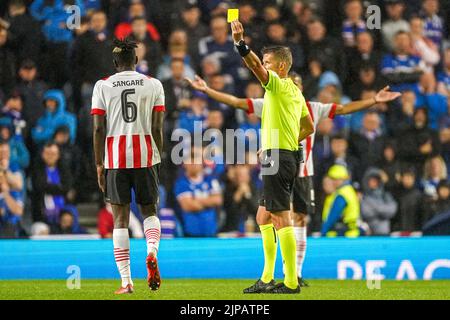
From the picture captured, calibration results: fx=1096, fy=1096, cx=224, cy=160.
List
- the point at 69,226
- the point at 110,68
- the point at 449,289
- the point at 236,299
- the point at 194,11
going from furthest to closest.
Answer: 1. the point at 194,11
2. the point at 110,68
3. the point at 69,226
4. the point at 449,289
5. the point at 236,299

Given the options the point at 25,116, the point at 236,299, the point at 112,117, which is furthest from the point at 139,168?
the point at 25,116

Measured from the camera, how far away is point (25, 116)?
1373cm

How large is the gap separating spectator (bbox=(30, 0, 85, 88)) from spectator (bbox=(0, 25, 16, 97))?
1.39ft

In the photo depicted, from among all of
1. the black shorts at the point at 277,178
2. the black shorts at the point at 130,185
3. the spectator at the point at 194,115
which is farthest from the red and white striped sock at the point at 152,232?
the spectator at the point at 194,115

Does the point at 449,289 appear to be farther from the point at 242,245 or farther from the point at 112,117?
the point at 112,117

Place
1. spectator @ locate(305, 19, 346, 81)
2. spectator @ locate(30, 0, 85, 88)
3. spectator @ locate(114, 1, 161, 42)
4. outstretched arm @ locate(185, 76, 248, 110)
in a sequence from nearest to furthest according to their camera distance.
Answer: outstretched arm @ locate(185, 76, 248, 110)
spectator @ locate(30, 0, 85, 88)
spectator @ locate(114, 1, 161, 42)
spectator @ locate(305, 19, 346, 81)

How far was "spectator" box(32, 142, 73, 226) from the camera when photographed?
13.2 m

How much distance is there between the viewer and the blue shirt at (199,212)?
13.2 m

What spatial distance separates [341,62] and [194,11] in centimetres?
211

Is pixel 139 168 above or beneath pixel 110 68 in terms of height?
beneath

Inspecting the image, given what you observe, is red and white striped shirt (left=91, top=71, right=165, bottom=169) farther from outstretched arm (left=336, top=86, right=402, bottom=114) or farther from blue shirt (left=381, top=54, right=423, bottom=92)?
blue shirt (left=381, top=54, right=423, bottom=92)

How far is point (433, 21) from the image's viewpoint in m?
15.5

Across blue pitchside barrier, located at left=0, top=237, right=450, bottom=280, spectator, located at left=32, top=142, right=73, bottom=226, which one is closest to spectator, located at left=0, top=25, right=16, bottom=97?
spectator, located at left=32, top=142, right=73, bottom=226

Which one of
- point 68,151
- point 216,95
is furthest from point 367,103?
point 68,151
